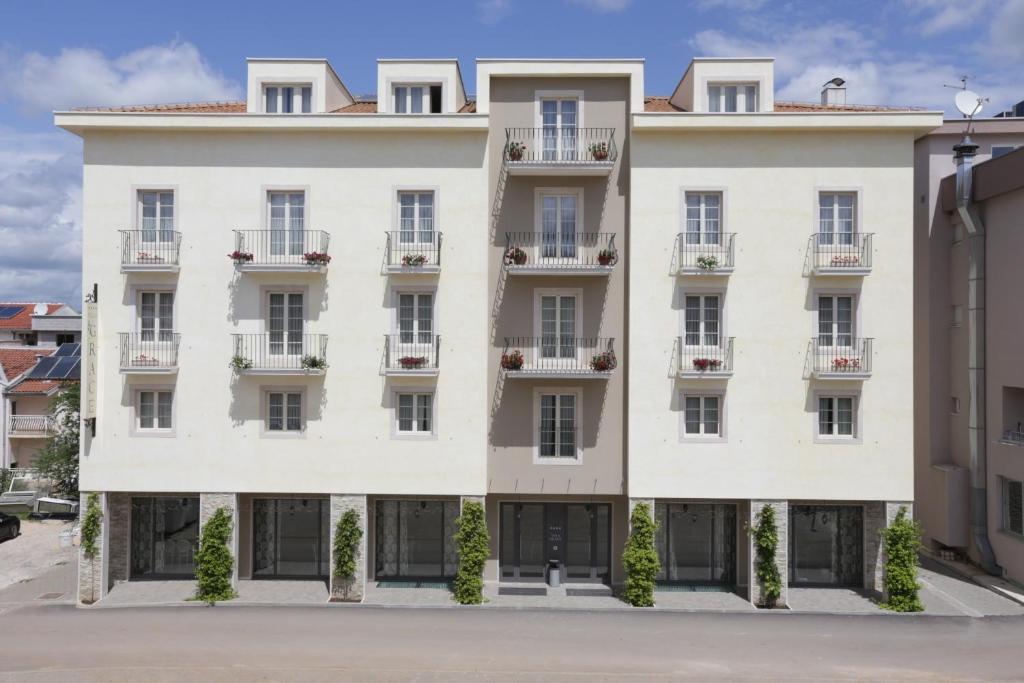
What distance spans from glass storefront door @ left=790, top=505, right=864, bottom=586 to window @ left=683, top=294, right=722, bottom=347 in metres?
7.00

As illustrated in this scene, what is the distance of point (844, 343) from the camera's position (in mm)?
22578

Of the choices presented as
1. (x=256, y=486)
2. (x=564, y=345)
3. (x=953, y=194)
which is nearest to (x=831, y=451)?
(x=564, y=345)

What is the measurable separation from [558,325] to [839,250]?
9617 mm

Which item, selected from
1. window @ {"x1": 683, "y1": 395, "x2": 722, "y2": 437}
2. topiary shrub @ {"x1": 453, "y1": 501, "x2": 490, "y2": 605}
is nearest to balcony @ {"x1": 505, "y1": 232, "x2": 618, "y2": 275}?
window @ {"x1": 683, "y1": 395, "x2": 722, "y2": 437}

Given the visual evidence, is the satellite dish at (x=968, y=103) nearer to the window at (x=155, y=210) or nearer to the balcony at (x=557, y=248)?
the balcony at (x=557, y=248)

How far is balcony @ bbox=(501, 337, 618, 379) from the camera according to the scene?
2236 cm

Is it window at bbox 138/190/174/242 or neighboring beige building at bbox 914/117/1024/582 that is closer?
window at bbox 138/190/174/242

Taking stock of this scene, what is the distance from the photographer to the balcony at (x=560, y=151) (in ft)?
73.5

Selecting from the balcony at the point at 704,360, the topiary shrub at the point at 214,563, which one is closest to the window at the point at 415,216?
the balcony at the point at 704,360

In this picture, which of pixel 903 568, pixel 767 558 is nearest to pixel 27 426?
pixel 767 558

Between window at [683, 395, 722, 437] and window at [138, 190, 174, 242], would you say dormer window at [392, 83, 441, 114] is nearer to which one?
window at [138, 190, 174, 242]

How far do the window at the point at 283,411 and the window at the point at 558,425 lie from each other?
328 inches

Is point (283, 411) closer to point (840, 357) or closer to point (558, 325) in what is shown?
point (558, 325)

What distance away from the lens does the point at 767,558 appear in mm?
22188
